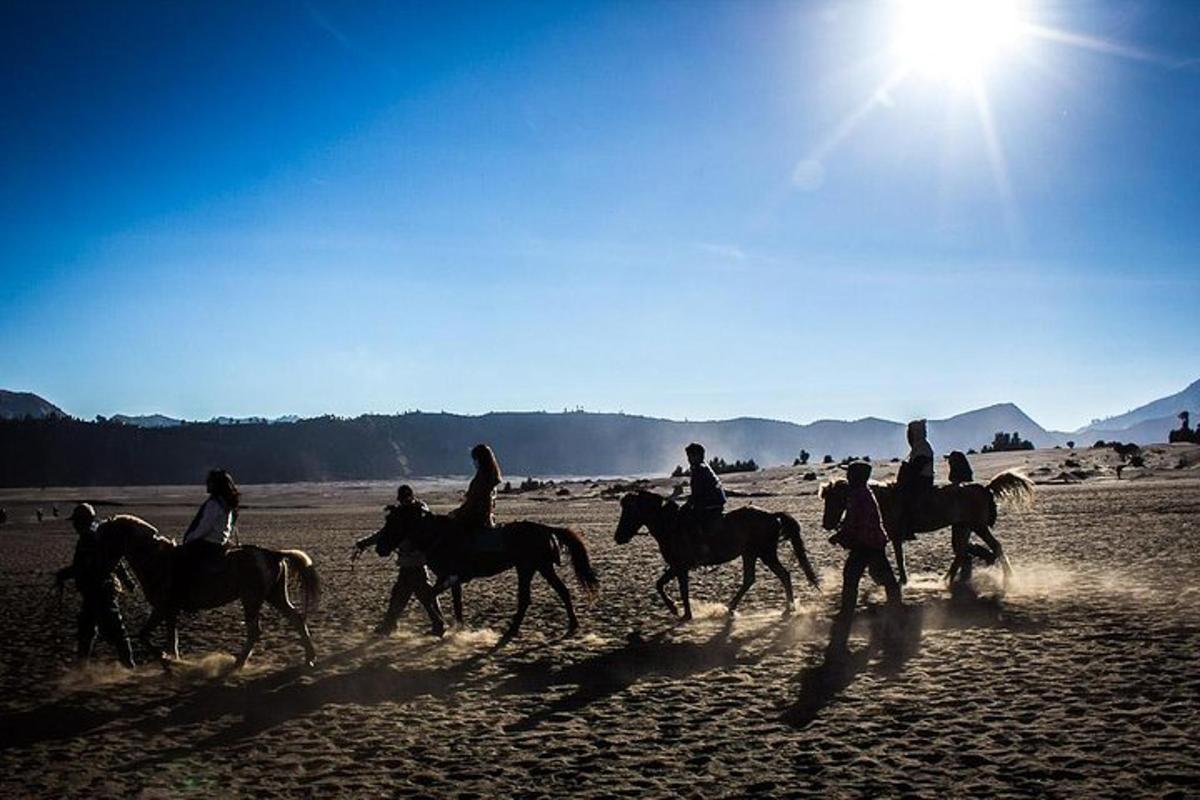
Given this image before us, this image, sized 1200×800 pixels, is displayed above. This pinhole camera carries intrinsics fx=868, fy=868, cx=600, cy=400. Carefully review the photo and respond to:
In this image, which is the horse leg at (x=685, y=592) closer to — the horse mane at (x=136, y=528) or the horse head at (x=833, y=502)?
the horse head at (x=833, y=502)

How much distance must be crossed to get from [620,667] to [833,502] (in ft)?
15.0

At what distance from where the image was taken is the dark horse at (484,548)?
11.5 m

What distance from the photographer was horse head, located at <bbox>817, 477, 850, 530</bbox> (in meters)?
12.4

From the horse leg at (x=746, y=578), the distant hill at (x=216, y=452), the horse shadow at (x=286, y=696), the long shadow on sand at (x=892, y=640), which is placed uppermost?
the distant hill at (x=216, y=452)

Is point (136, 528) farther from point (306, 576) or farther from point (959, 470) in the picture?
point (959, 470)

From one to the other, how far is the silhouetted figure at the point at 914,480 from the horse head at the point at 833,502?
148 cm

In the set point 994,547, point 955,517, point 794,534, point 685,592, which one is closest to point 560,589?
point 685,592

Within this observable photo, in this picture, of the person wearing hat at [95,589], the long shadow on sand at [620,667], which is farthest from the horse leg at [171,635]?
the long shadow on sand at [620,667]

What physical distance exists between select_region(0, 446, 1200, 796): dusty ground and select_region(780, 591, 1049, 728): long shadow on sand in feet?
0.19

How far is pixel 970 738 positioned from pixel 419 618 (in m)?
9.13

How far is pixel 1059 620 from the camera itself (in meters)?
10.8

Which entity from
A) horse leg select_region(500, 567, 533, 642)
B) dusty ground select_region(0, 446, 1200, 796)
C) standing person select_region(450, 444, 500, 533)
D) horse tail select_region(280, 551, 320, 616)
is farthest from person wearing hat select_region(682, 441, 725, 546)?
horse tail select_region(280, 551, 320, 616)

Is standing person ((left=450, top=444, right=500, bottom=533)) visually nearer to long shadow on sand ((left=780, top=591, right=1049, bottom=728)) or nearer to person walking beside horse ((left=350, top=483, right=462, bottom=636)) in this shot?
person walking beside horse ((left=350, top=483, right=462, bottom=636))

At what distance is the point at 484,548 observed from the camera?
38.5ft
